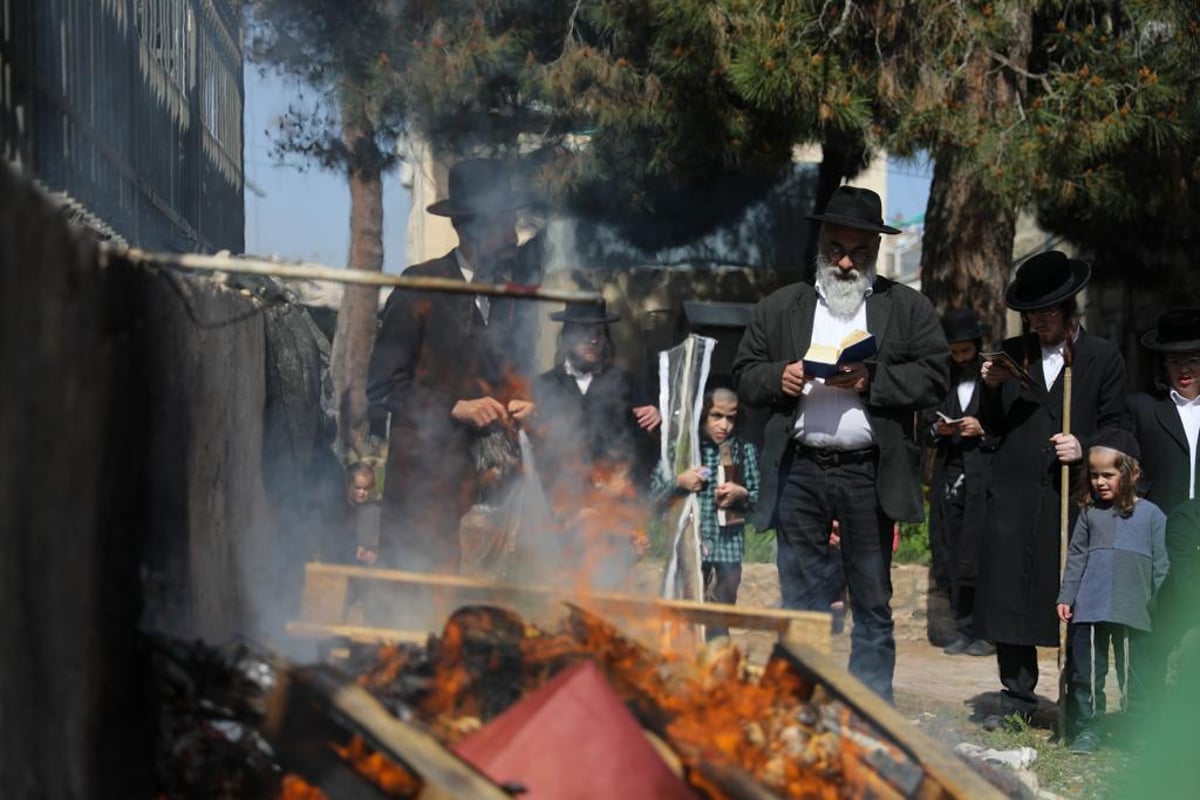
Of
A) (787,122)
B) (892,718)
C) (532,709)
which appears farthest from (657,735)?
(787,122)

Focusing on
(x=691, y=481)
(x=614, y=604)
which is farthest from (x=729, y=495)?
(x=614, y=604)

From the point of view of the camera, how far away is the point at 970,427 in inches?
317

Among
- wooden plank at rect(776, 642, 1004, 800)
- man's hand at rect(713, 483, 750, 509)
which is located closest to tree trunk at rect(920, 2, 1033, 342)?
man's hand at rect(713, 483, 750, 509)

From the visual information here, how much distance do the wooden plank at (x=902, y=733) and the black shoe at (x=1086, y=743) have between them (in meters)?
2.60

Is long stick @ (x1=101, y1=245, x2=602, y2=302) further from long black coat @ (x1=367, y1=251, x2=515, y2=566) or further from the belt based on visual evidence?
the belt

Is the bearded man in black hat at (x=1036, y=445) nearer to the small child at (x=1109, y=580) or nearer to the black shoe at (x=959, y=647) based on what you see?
the small child at (x=1109, y=580)

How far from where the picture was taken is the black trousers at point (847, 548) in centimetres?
587

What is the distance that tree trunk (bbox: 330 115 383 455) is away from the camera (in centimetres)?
934

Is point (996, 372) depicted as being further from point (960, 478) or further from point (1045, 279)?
point (960, 478)

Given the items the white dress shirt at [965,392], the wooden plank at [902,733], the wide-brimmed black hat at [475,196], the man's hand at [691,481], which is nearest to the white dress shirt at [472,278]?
the wide-brimmed black hat at [475,196]

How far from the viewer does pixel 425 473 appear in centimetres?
604

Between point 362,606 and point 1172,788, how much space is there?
12.5 feet

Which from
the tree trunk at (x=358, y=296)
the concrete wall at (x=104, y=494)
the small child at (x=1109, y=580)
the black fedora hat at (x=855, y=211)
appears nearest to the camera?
the concrete wall at (x=104, y=494)

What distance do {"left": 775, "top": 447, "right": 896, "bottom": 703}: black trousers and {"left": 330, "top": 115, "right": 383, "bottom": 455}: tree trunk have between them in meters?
3.96
